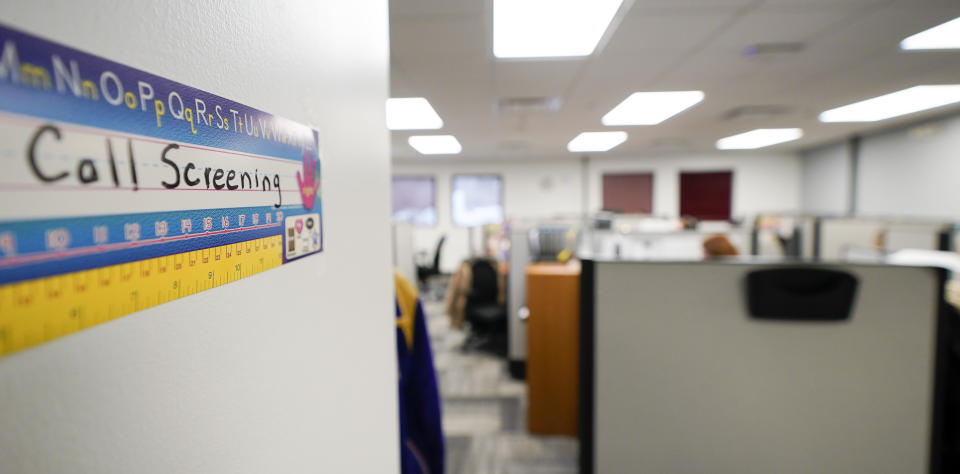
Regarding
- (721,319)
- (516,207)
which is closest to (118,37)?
(721,319)

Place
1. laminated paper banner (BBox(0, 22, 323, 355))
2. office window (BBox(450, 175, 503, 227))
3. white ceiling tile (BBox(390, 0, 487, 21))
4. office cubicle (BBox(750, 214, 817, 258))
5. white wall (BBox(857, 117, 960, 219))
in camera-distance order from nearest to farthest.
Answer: laminated paper banner (BBox(0, 22, 323, 355)), white ceiling tile (BBox(390, 0, 487, 21)), office cubicle (BBox(750, 214, 817, 258)), white wall (BBox(857, 117, 960, 219)), office window (BBox(450, 175, 503, 227))

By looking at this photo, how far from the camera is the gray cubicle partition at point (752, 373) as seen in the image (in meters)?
1.08

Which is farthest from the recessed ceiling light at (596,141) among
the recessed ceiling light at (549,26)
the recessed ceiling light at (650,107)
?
the recessed ceiling light at (549,26)

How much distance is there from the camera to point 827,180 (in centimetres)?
696

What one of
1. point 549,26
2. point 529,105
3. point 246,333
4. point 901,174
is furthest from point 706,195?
point 246,333

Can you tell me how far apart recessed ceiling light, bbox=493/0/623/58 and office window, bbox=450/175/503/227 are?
5.86m

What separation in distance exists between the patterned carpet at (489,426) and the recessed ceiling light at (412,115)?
2.15m

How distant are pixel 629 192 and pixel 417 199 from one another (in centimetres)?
428

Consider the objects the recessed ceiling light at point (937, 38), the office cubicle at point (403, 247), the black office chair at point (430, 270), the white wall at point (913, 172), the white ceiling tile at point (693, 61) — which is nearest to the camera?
the white ceiling tile at point (693, 61)

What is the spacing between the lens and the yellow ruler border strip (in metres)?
0.23

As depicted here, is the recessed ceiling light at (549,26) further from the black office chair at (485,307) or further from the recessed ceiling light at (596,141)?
the recessed ceiling light at (596,141)

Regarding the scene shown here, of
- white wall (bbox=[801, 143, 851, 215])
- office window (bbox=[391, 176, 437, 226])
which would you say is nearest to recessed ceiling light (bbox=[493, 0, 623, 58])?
office window (bbox=[391, 176, 437, 226])

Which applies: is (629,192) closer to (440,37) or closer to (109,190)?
(440,37)

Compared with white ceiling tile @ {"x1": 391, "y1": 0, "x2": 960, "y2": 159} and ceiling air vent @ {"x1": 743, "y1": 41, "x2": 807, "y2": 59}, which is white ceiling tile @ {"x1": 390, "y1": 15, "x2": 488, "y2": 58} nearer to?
white ceiling tile @ {"x1": 391, "y1": 0, "x2": 960, "y2": 159}
